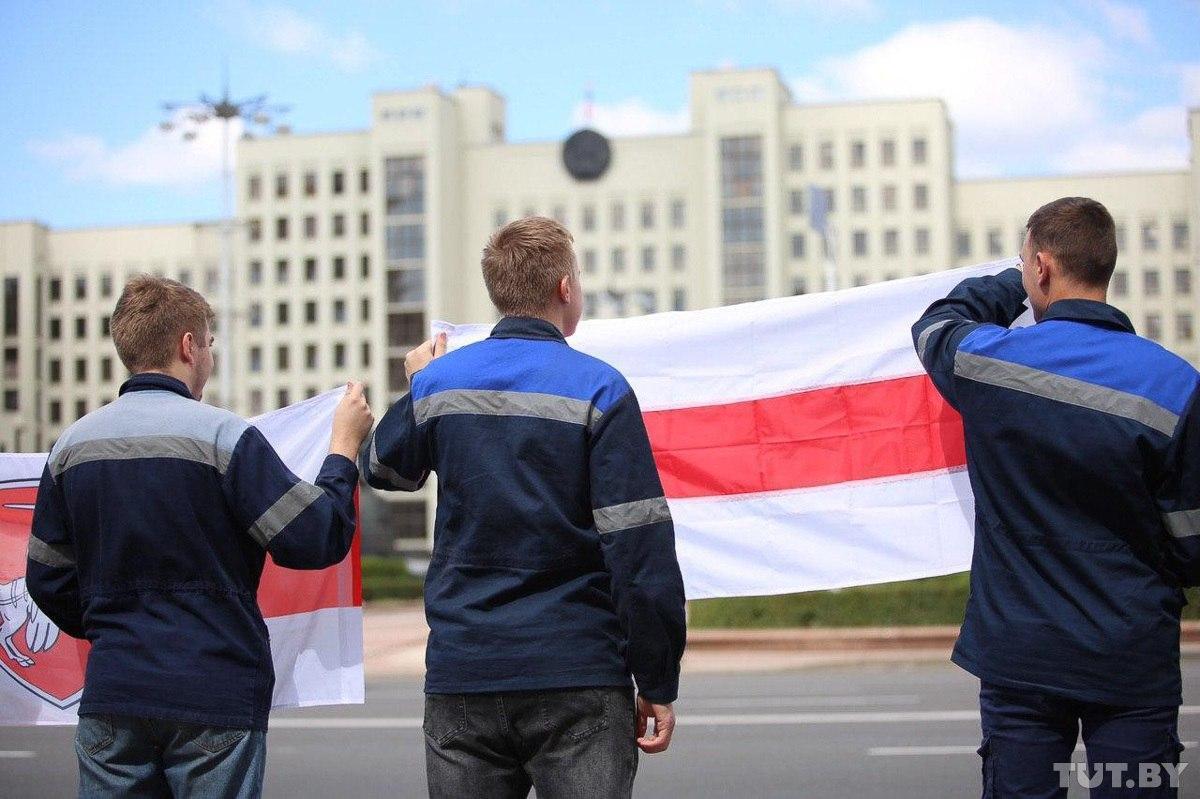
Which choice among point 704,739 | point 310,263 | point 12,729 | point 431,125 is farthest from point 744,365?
point 310,263

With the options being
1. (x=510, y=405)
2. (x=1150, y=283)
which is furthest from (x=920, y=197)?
(x=510, y=405)

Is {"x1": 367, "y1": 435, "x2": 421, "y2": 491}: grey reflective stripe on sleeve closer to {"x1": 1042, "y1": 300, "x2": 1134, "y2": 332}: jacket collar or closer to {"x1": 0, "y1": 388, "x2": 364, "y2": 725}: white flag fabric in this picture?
{"x1": 0, "y1": 388, "x2": 364, "y2": 725}: white flag fabric

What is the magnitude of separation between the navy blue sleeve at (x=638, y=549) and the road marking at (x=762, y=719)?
783 cm

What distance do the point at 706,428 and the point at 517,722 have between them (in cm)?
221

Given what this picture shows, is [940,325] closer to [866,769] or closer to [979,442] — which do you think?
[979,442]

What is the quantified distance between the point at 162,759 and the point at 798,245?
300 feet

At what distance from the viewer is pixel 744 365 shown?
5.47 m

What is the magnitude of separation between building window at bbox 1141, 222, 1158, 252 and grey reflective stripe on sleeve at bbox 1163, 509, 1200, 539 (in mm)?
99685

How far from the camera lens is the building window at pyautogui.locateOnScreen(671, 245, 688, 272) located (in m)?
95.5

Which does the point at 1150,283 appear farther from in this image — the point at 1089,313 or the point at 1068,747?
the point at 1068,747

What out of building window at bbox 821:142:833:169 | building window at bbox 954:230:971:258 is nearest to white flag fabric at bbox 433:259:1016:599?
building window at bbox 821:142:833:169

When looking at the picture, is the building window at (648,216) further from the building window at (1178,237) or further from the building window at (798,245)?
the building window at (1178,237)

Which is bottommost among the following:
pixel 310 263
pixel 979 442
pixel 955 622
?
pixel 955 622

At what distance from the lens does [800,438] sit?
5387mm
